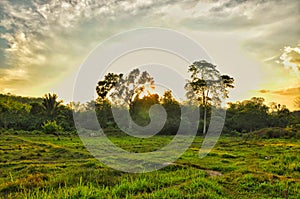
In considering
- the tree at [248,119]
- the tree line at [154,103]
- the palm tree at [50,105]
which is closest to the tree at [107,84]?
the tree line at [154,103]

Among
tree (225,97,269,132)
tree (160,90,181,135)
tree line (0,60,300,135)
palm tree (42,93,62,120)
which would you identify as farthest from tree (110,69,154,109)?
Answer: tree (225,97,269,132)

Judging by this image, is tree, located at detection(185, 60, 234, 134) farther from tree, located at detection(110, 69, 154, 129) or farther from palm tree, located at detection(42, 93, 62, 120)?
palm tree, located at detection(42, 93, 62, 120)

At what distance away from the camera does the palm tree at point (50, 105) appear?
1630 inches

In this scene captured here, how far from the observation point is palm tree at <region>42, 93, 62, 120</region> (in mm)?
41406

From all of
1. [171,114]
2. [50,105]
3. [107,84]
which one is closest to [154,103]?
[171,114]

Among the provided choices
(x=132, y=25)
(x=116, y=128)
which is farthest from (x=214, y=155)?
(x=116, y=128)

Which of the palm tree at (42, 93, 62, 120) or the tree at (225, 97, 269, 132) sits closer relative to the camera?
the tree at (225, 97, 269, 132)

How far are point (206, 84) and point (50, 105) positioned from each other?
76.9ft

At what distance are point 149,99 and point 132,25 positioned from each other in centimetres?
1753

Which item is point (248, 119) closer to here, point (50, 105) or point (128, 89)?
point (128, 89)

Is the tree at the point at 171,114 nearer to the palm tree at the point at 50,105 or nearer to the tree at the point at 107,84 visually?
the tree at the point at 107,84

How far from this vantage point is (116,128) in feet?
124

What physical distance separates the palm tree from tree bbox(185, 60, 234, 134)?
20.0m

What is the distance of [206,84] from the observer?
36688 mm
